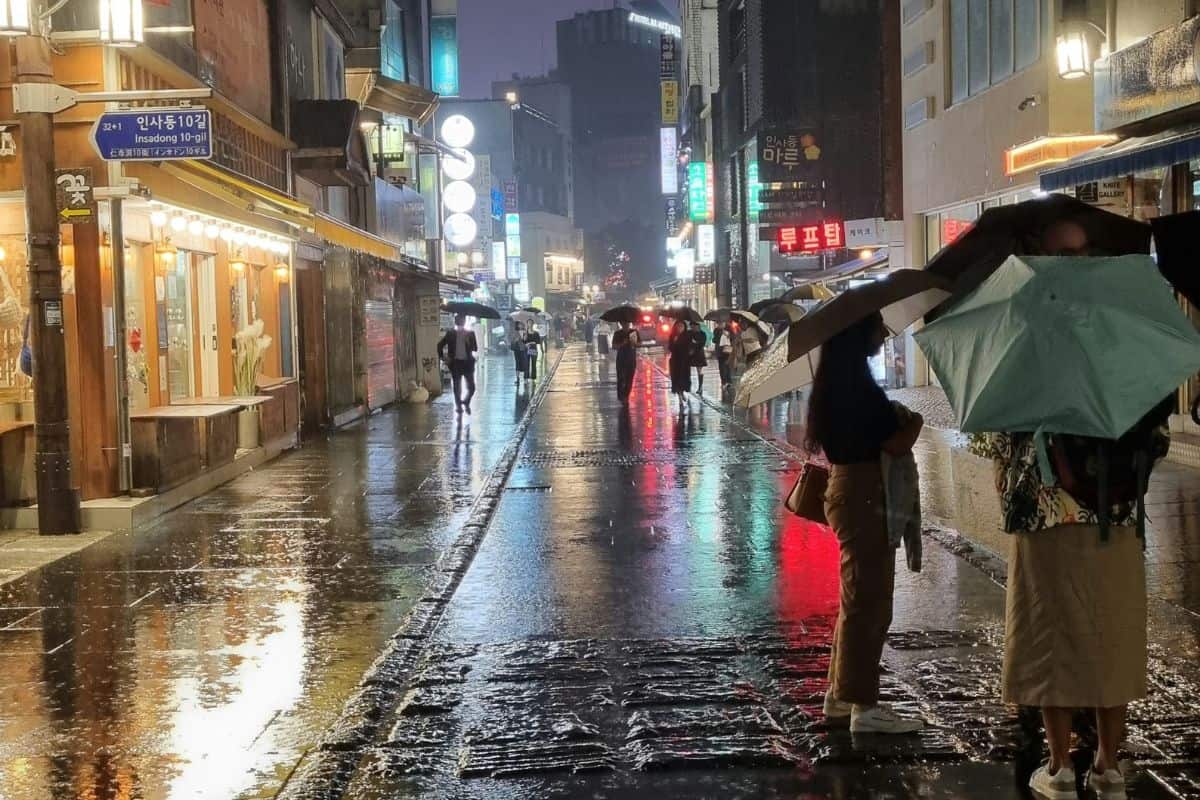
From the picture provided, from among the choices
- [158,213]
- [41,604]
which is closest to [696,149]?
[158,213]

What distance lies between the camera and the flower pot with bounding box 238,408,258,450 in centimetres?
1659

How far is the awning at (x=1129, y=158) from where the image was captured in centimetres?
1197

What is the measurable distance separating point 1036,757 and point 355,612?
455 centimetres

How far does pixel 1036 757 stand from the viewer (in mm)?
5363

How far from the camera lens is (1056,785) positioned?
4941mm

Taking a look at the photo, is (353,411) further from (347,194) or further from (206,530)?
(206,530)

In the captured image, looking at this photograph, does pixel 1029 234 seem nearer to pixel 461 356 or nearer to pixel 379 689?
pixel 379 689

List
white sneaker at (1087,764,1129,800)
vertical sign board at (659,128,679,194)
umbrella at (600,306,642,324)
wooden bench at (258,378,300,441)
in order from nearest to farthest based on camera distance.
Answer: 1. white sneaker at (1087,764,1129,800)
2. wooden bench at (258,378,300,441)
3. umbrella at (600,306,642,324)
4. vertical sign board at (659,128,679,194)

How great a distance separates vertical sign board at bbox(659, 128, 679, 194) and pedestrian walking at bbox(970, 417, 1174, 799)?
287 ft

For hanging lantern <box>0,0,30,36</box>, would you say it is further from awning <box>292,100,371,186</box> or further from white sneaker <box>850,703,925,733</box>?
awning <box>292,100,371,186</box>

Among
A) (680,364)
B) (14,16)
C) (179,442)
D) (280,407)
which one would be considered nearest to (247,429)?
(280,407)

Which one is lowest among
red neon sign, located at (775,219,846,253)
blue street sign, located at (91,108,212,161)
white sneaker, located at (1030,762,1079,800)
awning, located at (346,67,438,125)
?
white sneaker, located at (1030,762,1079,800)

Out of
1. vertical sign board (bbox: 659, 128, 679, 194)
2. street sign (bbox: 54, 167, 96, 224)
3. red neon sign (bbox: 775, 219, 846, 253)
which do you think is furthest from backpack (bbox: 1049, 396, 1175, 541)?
vertical sign board (bbox: 659, 128, 679, 194)

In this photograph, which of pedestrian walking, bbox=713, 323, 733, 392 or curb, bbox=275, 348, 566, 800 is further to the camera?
pedestrian walking, bbox=713, 323, 733, 392
